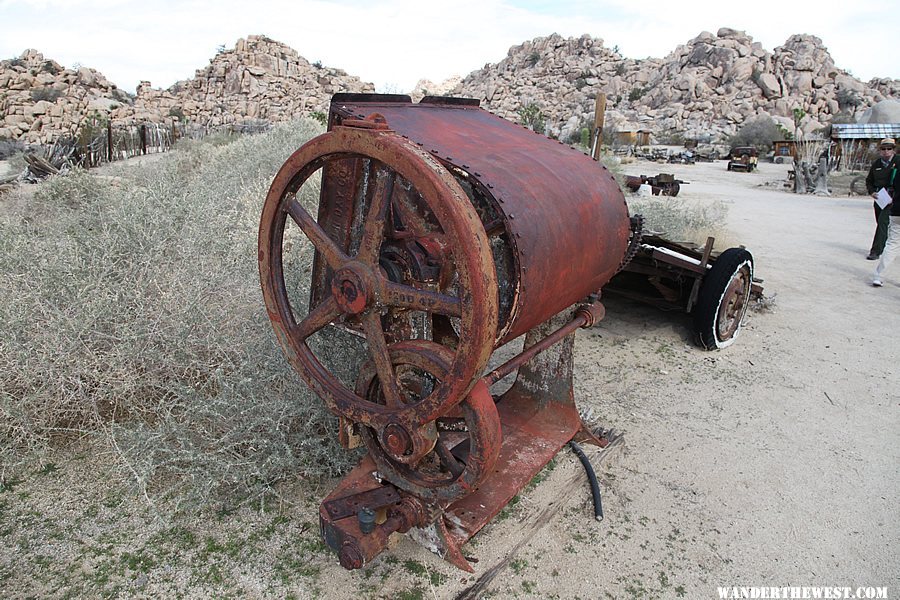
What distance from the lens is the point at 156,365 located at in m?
3.40

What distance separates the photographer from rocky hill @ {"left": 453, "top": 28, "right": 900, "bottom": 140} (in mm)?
44688

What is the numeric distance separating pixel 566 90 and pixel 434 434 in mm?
61902

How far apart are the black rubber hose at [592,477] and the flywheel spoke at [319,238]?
1850mm

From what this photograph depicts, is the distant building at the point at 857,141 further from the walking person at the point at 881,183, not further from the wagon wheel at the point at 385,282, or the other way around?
the wagon wheel at the point at 385,282

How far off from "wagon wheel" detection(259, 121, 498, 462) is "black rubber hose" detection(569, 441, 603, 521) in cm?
131

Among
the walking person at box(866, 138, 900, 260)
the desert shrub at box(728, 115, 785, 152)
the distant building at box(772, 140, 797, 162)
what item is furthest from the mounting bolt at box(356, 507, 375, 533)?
the desert shrub at box(728, 115, 785, 152)

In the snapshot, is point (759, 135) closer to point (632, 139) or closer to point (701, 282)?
point (632, 139)

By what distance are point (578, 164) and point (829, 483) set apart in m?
2.32

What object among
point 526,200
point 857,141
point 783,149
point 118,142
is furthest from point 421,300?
point 783,149

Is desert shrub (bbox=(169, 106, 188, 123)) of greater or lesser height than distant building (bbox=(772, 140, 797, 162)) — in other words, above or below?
below

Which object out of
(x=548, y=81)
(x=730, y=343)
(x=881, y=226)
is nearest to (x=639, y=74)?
(x=548, y=81)

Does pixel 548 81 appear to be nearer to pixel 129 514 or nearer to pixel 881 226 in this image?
pixel 881 226

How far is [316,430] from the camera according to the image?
10.1 feet

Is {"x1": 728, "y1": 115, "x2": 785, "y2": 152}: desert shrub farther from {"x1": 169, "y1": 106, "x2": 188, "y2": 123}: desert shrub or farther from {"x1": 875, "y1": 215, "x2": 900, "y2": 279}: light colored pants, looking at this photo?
{"x1": 169, "y1": 106, "x2": 188, "y2": 123}: desert shrub
